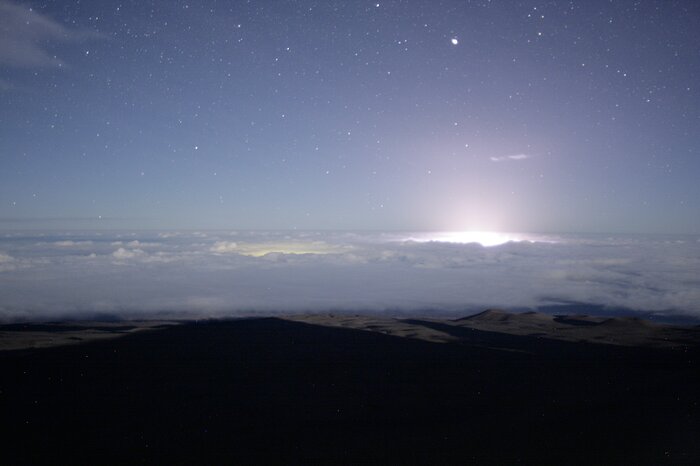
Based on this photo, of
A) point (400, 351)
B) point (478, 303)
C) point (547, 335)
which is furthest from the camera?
point (478, 303)

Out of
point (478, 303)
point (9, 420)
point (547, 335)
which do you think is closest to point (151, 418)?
point (9, 420)

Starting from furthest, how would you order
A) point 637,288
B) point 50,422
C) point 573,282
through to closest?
point 573,282 < point 637,288 < point 50,422

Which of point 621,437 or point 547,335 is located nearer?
point 621,437

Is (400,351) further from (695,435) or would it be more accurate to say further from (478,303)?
(478,303)

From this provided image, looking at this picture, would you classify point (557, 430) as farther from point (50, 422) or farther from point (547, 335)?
point (547, 335)

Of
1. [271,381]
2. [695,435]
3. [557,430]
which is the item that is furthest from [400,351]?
[695,435]

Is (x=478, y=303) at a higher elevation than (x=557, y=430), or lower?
lower
